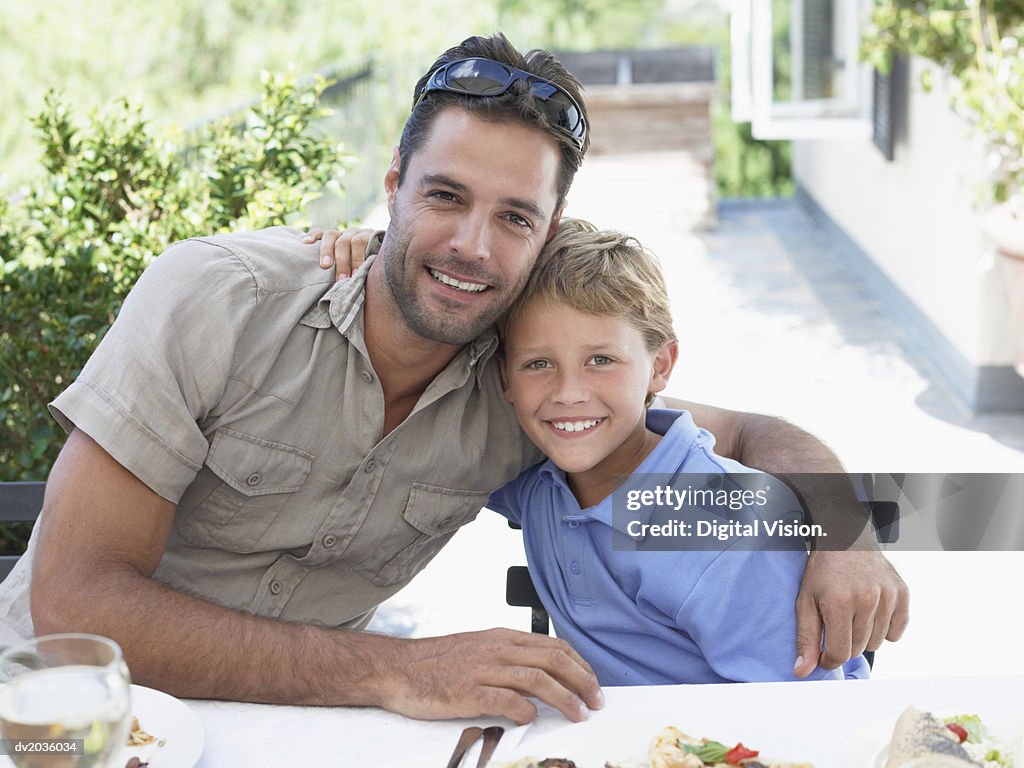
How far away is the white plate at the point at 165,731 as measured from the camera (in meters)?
1.30

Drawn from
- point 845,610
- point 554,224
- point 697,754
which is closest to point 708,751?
point 697,754

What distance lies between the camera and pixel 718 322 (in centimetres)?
661

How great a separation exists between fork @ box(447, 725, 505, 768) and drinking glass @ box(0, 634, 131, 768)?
0.40 m

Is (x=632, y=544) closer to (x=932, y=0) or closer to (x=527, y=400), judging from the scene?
(x=527, y=400)

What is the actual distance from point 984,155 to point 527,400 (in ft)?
12.5

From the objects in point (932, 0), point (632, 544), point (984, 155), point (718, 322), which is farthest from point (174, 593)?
point (718, 322)

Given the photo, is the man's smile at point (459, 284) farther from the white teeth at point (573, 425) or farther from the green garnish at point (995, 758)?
the green garnish at point (995, 758)

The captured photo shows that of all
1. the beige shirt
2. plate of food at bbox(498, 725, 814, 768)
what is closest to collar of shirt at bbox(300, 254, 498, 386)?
the beige shirt

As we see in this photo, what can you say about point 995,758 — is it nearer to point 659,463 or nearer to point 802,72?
point 659,463

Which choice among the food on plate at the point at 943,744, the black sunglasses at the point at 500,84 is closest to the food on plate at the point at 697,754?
the food on plate at the point at 943,744

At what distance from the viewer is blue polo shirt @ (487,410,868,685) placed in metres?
1.67

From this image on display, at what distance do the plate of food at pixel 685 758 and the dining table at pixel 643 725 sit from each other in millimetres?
11

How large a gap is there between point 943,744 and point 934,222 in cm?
507

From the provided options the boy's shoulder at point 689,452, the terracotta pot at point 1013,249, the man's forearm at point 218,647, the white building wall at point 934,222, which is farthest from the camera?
the white building wall at point 934,222
